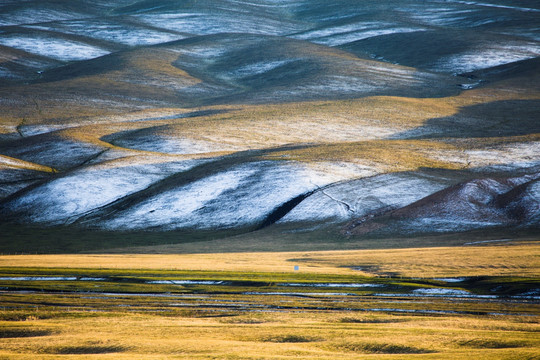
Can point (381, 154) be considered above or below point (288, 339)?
below

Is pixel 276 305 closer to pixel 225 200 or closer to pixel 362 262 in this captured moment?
pixel 362 262

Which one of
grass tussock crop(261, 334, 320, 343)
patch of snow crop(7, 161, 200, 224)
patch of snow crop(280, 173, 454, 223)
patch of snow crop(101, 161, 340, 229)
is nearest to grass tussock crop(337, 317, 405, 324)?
grass tussock crop(261, 334, 320, 343)

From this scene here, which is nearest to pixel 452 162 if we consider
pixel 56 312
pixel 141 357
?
pixel 56 312

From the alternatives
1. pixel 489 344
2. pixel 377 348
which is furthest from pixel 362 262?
pixel 377 348

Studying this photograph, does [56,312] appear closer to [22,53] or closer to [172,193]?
[172,193]

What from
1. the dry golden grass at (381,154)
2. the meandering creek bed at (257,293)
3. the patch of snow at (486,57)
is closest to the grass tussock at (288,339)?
the meandering creek bed at (257,293)
